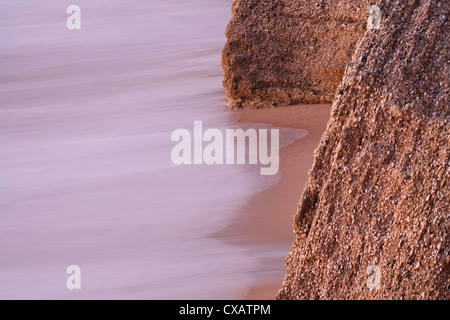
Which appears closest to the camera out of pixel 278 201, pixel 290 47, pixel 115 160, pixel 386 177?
pixel 386 177

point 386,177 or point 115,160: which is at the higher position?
point 386,177

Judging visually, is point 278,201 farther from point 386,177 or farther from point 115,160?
point 386,177

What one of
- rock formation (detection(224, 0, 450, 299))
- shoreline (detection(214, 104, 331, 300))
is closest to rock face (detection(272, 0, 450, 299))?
rock formation (detection(224, 0, 450, 299))

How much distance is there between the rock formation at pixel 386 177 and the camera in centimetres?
194

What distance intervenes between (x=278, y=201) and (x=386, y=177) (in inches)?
53.2

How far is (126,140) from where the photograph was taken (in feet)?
14.1

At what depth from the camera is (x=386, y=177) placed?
204 centimetres

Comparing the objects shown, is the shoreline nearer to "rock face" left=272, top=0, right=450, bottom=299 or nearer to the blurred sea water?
the blurred sea water

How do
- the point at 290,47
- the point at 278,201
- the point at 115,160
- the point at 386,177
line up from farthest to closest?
the point at 290,47 < the point at 115,160 < the point at 278,201 < the point at 386,177

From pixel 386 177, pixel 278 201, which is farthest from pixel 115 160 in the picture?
pixel 386 177

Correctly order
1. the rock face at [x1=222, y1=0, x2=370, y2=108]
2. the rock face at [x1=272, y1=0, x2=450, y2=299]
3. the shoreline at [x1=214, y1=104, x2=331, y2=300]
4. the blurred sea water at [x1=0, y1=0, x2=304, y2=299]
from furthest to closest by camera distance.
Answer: the rock face at [x1=222, y1=0, x2=370, y2=108] → the blurred sea water at [x1=0, y1=0, x2=304, y2=299] → the shoreline at [x1=214, y1=104, x2=331, y2=300] → the rock face at [x1=272, y1=0, x2=450, y2=299]

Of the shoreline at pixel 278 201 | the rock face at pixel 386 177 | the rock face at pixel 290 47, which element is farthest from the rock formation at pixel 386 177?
the rock face at pixel 290 47

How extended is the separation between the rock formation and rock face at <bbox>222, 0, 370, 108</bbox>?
1.94 m

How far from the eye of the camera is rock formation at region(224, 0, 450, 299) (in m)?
1.94
